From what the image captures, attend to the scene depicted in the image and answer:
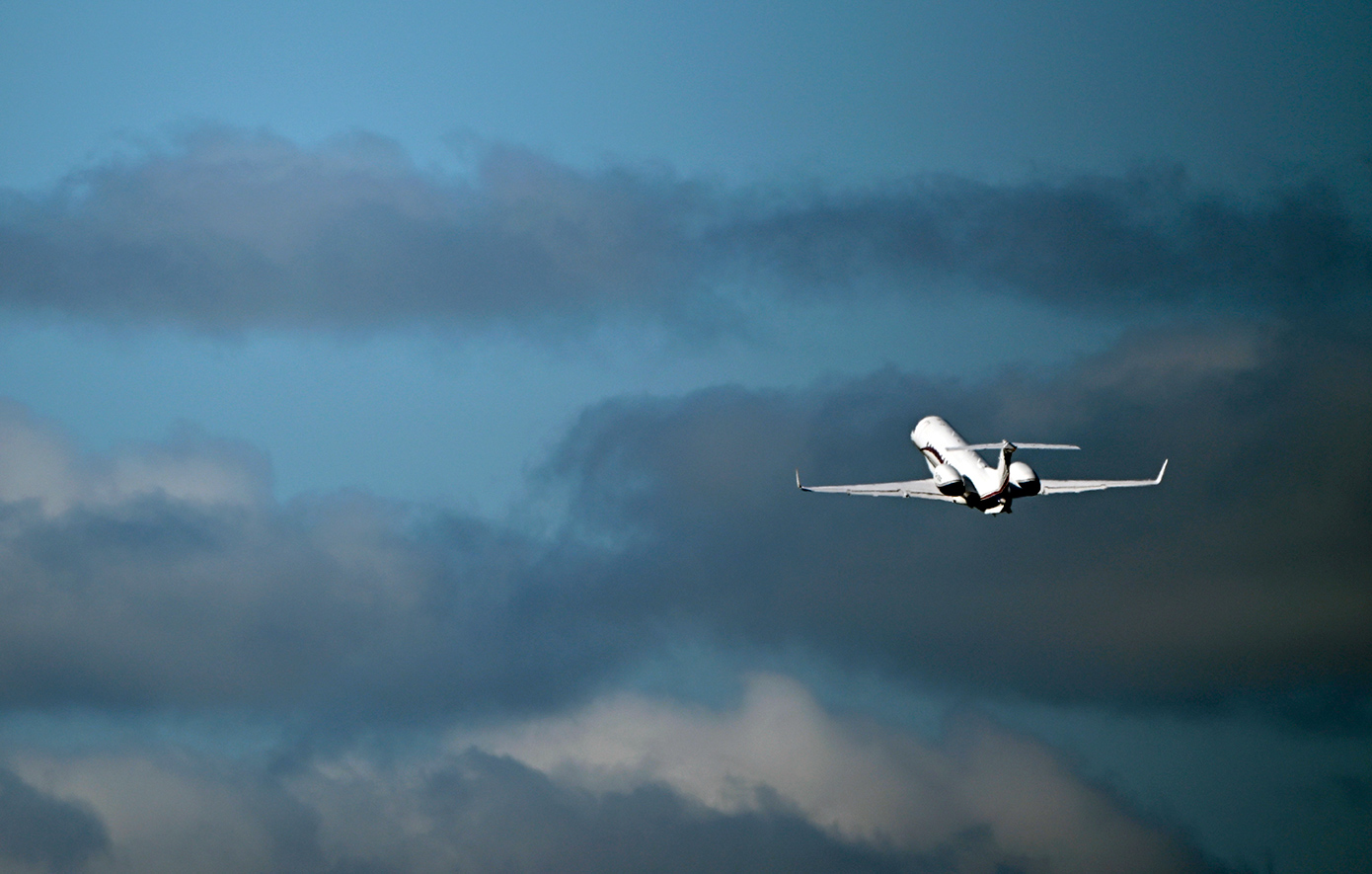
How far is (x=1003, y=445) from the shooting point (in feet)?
652
